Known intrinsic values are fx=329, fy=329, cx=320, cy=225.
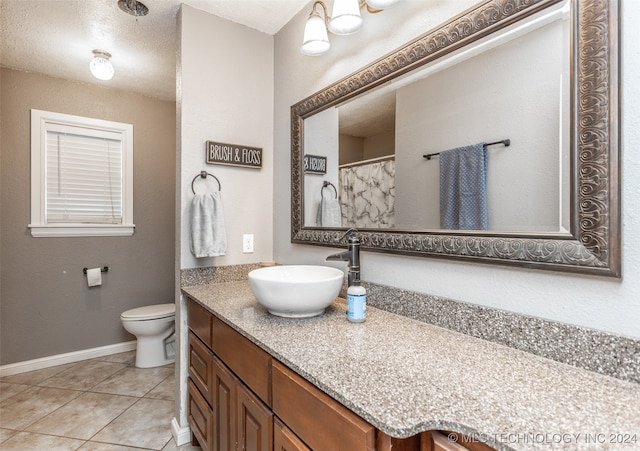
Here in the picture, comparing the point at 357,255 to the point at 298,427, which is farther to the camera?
the point at 357,255

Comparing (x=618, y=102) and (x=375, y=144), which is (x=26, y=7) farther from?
(x=618, y=102)

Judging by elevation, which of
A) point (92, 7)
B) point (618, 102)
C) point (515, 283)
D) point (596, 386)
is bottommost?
point (596, 386)

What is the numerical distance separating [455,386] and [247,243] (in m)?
1.52

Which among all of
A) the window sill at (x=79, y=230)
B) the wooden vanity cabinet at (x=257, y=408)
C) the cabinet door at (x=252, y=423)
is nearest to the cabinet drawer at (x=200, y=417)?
the wooden vanity cabinet at (x=257, y=408)

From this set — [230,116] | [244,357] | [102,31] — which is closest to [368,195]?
[244,357]

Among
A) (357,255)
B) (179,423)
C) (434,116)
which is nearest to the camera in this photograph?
(434,116)

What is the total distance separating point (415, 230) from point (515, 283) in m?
0.38

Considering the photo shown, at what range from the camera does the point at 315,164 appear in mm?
1770

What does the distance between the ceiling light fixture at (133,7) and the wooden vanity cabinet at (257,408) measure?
1.65 metres

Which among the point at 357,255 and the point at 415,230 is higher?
the point at 415,230

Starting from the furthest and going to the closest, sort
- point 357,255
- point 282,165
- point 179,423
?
1. point 282,165
2. point 179,423
3. point 357,255

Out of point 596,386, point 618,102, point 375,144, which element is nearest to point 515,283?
point 596,386

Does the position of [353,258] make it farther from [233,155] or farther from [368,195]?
[233,155]

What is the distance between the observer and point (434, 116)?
1.18 m
